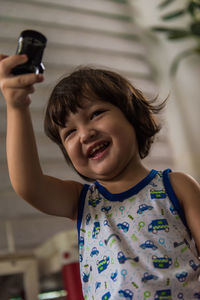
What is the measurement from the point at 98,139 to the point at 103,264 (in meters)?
0.26

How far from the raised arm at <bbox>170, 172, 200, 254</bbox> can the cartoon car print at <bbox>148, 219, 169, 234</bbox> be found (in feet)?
0.19

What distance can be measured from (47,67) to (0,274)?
54.0 inches

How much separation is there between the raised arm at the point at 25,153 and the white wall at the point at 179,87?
1.99 metres

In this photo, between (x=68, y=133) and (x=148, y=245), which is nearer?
(x=148, y=245)

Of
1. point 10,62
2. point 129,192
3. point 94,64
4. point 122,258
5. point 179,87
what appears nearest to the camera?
point 10,62

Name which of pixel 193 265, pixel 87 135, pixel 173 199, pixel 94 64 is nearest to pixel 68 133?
pixel 87 135

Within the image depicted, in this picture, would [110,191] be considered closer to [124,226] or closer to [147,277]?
[124,226]

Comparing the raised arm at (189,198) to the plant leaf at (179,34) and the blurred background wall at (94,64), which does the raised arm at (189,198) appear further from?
the plant leaf at (179,34)

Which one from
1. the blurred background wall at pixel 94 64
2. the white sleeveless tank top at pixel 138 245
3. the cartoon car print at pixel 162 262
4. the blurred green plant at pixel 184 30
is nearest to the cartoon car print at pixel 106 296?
the white sleeveless tank top at pixel 138 245

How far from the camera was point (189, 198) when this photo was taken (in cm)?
92

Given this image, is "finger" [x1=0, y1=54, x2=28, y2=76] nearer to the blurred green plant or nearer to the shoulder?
the shoulder

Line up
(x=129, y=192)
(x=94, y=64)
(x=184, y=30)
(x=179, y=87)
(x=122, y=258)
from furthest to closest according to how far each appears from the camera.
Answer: (x=179, y=87)
(x=184, y=30)
(x=94, y=64)
(x=129, y=192)
(x=122, y=258)

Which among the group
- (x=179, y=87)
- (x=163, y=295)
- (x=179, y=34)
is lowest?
(x=163, y=295)

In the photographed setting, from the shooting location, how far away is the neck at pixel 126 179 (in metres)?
0.97
